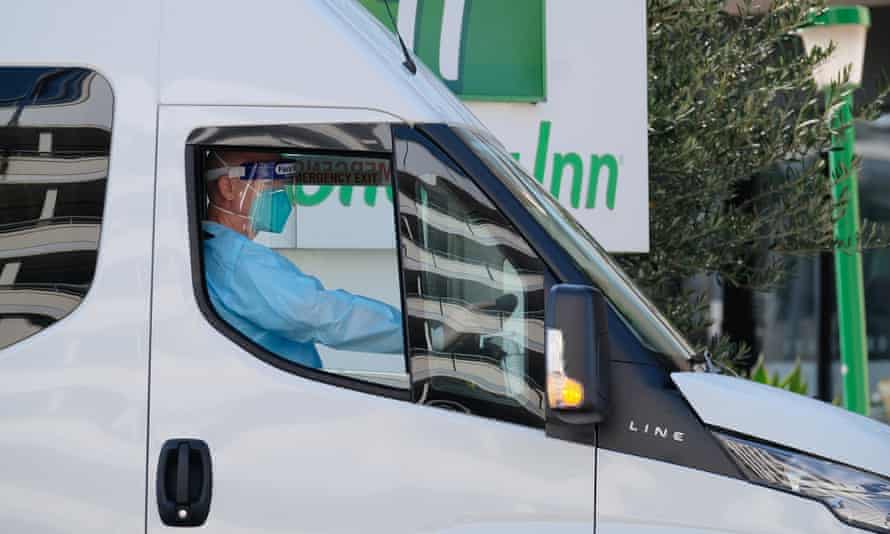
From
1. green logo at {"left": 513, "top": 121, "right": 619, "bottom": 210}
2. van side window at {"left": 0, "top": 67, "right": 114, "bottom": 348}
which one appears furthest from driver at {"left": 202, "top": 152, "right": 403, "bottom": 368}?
green logo at {"left": 513, "top": 121, "right": 619, "bottom": 210}

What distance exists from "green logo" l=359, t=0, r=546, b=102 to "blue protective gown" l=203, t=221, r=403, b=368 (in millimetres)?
3138

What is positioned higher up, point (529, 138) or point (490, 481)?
point (529, 138)

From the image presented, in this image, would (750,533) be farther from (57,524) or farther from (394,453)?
(57,524)

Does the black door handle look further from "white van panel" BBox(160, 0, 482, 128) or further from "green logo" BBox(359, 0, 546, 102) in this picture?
"green logo" BBox(359, 0, 546, 102)

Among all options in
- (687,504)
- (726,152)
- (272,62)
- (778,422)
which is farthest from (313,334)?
(726,152)

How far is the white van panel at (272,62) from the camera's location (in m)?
3.32

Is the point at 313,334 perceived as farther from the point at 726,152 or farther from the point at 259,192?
the point at 726,152

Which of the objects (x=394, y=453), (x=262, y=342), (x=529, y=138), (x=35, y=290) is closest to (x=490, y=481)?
(x=394, y=453)

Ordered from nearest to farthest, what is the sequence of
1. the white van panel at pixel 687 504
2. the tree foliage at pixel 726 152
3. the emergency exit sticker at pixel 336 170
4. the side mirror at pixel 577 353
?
1. the side mirror at pixel 577 353
2. the white van panel at pixel 687 504
3. the emergency exit sticker at pixel 336 170
4. the tree foliage at pixel 726 152

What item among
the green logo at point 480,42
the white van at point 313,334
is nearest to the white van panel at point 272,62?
the white van at point 313,334

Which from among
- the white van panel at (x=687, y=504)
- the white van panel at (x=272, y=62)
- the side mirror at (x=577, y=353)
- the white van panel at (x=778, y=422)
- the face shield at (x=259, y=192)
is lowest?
the white van panel at (x=687, y=504)

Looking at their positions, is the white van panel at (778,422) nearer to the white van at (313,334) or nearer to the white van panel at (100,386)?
the white van at (313,334)

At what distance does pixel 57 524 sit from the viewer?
10.4 ft

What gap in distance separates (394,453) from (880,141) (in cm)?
1124
